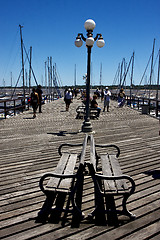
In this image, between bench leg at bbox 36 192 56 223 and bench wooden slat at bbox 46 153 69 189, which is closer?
bench leg at bbox 36 192 56 223

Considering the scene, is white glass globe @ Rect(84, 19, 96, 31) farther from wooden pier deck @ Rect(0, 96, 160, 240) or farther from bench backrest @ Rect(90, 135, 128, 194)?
bench backrest @ Rect(90, 135, 128, 194)

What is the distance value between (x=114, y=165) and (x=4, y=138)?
5.28 m

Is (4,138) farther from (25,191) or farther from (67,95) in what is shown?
(67,95)

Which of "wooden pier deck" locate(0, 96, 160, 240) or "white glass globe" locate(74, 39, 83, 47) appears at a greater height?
"white glass globe" locate(74, 39, 83, 47)

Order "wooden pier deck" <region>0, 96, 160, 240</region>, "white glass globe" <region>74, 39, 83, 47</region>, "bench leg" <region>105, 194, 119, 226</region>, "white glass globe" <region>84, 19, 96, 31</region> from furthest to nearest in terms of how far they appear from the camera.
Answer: "white glass globe" <region>74, 39, 83, 47</region> < "white glass globe" <region>84, 19, 96, 31</region> < "bench leg" <region>105, 194, 119, 226</region> < "wooden pier deck" <region>0, 96, 160, 240</region>

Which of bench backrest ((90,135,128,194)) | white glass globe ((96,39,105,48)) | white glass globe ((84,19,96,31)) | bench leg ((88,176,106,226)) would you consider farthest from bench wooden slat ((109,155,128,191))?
white glass globe ((96,39,105,48))

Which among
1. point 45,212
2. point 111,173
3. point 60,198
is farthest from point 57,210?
point 111,173

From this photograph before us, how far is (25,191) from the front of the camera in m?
3.91

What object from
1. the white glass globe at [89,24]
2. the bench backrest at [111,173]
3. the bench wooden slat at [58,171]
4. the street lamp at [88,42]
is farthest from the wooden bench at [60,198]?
the white glass globe at [89,24]

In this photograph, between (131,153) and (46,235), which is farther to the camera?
(131,153)

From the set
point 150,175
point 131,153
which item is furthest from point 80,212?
point 131,153

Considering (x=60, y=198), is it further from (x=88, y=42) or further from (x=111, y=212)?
(x=88, y=42)

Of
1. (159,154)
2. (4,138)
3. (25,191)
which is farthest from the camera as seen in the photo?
(4,138)

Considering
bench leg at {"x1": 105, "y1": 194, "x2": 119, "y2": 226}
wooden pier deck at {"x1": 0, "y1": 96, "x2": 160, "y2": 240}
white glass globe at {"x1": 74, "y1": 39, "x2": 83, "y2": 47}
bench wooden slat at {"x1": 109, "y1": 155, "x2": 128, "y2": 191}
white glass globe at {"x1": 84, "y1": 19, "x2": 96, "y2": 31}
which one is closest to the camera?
wooden pier deck at {"x1": 0, "y1": 96, "x2": 160, "y2": 240}
